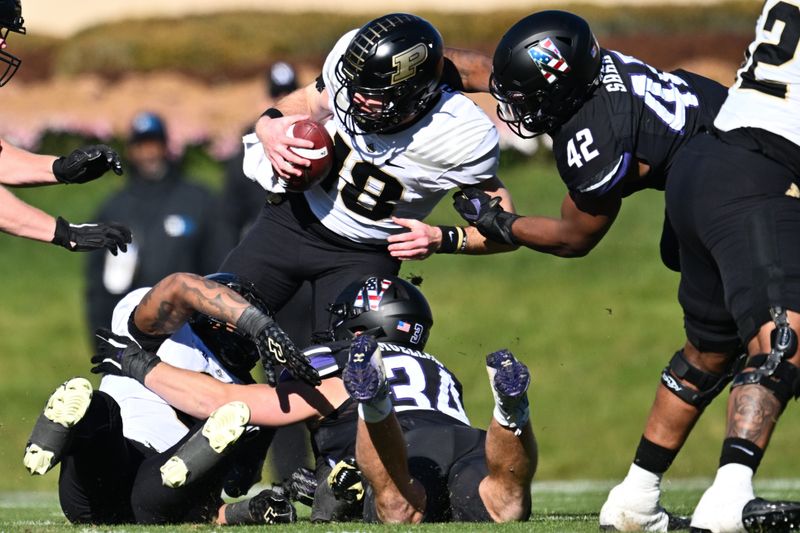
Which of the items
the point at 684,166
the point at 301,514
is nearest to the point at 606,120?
the point at 684,166

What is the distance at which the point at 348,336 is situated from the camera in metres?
5.39

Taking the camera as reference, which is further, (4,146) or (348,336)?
(4,146)

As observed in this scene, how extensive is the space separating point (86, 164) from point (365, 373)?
77.6 inches

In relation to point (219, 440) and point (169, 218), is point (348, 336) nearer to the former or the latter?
point (219, 440)

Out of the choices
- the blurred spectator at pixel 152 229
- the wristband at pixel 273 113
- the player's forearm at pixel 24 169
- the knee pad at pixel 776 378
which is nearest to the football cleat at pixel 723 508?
the knee pad at pixel 776 378

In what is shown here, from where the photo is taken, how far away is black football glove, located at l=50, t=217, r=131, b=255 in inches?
219

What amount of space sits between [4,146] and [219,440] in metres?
2.15

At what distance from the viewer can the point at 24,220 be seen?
565 centimetres

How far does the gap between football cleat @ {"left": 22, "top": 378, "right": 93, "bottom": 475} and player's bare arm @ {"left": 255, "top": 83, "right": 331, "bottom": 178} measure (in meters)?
1.48

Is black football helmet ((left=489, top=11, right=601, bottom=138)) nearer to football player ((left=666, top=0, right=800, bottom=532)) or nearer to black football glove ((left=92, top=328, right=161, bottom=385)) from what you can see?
football player ((left=666, top=0, right=800, bottom=532))

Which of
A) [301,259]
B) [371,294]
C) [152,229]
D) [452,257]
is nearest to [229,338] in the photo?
[371,294]

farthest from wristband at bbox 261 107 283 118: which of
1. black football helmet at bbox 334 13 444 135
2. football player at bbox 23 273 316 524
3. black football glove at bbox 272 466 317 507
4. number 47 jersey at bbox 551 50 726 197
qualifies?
black football glove at bbox 272 466 317 507

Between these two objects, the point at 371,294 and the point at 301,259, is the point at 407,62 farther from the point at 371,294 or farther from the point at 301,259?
the point at 301,259

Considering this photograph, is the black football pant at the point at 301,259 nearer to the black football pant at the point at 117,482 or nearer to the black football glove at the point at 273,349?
the black football glove at the point at 273,349
